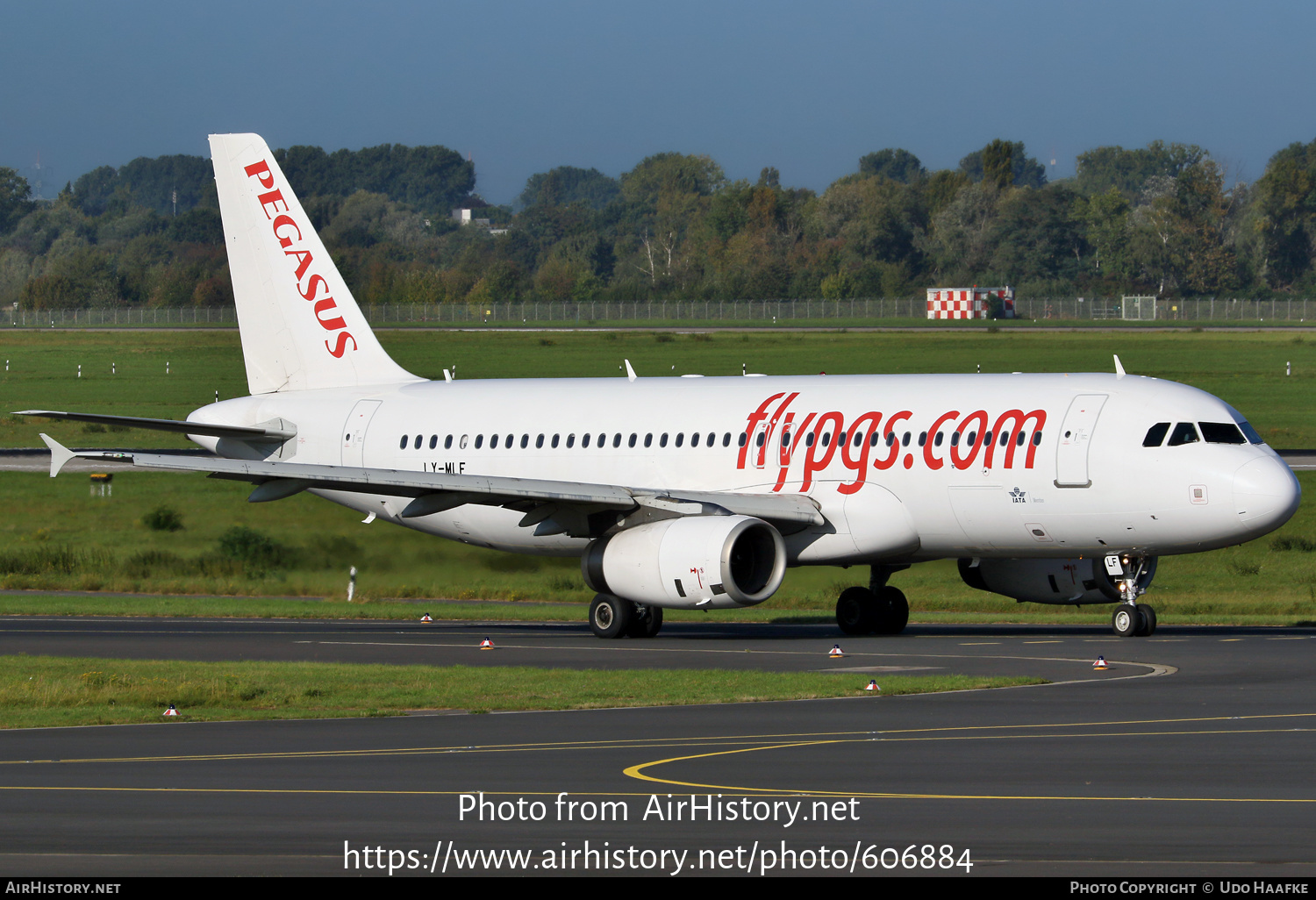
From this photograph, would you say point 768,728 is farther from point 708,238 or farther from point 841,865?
point 708,238

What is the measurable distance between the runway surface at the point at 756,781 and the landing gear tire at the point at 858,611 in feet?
26.0

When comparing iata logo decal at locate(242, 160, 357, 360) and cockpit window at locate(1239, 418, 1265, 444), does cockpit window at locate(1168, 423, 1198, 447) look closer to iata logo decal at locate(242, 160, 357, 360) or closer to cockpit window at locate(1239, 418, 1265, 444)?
cockpit window at locate(1239, 418, 1265, 444)

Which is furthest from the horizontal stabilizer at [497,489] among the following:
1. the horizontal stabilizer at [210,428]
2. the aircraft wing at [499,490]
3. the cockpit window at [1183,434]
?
the cockpit window at [1183,434]

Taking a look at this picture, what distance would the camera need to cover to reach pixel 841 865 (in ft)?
43.0

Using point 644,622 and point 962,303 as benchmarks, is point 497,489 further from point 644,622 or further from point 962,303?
point 962,303

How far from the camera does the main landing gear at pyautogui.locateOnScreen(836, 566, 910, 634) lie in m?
37.2

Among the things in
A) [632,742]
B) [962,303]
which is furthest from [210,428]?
[962,303]

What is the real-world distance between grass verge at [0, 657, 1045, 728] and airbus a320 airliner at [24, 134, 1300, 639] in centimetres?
632

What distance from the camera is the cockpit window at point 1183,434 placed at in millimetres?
32906

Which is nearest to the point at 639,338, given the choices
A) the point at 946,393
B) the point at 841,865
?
the point at 946,393

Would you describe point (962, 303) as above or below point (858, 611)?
above

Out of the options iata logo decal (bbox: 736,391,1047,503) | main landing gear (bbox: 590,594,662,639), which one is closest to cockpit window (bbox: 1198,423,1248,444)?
iata logo decal (bbox: 736,391,1047,503)

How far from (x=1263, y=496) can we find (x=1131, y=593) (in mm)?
3231

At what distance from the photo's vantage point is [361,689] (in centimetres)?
2602
